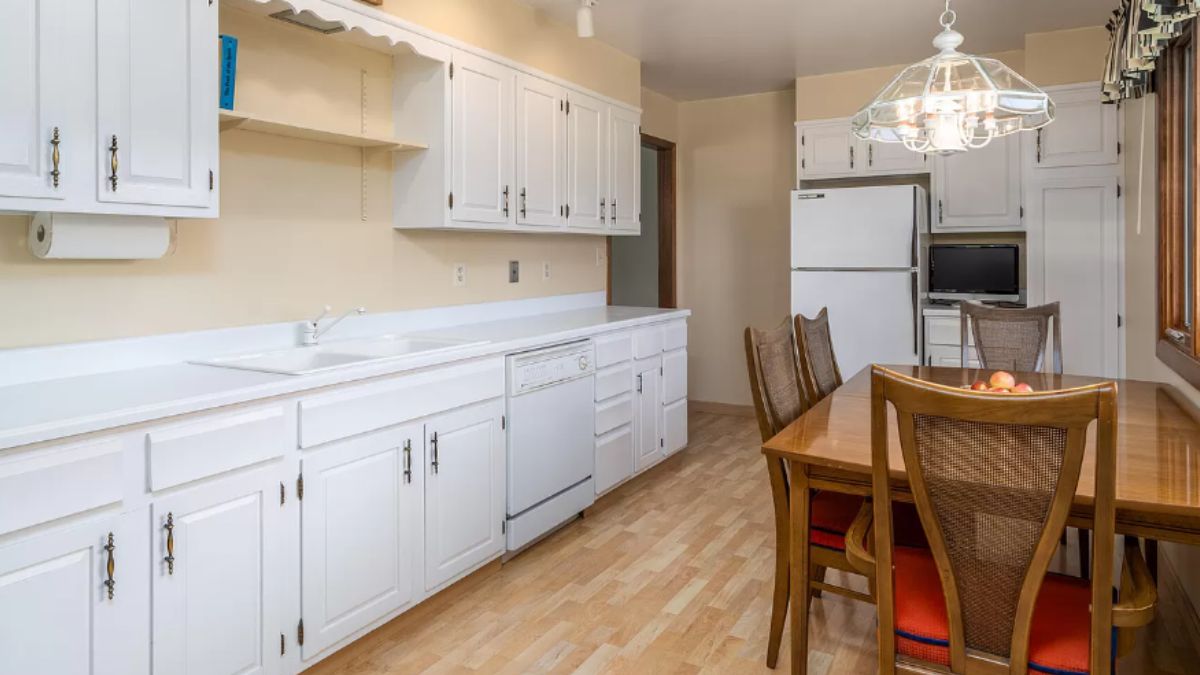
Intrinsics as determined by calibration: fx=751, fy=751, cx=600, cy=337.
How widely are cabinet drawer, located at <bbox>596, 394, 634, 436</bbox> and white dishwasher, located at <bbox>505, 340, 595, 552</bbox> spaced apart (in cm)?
7

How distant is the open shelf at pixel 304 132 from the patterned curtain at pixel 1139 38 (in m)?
2.41

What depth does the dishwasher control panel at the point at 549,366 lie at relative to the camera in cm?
303

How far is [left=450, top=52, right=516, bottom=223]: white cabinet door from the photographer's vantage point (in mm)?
3102

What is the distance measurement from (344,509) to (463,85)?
180 cm

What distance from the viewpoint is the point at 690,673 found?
227 centimetres

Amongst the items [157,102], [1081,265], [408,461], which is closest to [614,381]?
[408,461]

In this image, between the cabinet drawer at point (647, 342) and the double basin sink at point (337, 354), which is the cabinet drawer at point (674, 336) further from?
the double basin sink at point (337, 354)

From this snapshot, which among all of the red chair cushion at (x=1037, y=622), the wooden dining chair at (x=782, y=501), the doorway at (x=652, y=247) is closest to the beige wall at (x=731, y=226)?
the doorway at (x=652, y=247)

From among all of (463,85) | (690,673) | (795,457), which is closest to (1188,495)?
(795,457)

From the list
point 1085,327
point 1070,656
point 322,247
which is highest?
point 322,247

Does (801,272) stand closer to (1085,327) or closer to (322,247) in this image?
(1085,327)

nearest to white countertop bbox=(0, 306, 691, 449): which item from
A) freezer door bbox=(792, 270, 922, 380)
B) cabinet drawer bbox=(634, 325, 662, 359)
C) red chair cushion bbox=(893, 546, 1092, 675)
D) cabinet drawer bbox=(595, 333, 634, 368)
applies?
cabinet drawer bbox=(595, 333, 634, 368)

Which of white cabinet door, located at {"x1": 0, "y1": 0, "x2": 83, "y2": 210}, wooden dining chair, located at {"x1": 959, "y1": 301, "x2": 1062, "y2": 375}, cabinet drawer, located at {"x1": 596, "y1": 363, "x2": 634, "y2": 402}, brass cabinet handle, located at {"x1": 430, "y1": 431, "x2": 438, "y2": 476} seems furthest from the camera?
cabinet drawer, located at {"x1": 596, "y1": 363, "x2": 634, "y2": 402}

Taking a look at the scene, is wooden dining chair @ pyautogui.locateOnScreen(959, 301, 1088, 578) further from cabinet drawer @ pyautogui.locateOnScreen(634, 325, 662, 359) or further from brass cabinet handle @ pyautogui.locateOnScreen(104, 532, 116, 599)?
brass cabinet handle @ pyautogui.locateOnScreen(104, 532, 116, 599)
